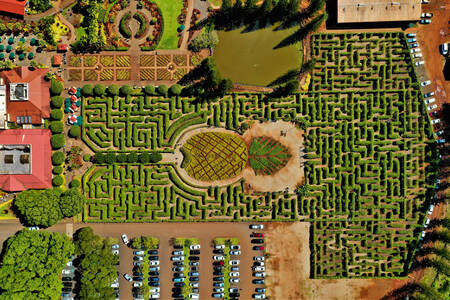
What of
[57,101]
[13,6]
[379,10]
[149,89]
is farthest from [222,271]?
[13,6]

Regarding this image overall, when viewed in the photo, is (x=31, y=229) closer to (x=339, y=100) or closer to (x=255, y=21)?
(x=255, y=21)

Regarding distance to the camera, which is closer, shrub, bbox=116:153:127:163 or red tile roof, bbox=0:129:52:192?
red tile roof, bbox=0:129:52:192


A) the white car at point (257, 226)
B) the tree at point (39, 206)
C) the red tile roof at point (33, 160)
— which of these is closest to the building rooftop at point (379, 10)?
the white car at point (257, 226)

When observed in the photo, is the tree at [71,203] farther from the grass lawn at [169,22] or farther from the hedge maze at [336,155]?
the grass lawn at [169,22]

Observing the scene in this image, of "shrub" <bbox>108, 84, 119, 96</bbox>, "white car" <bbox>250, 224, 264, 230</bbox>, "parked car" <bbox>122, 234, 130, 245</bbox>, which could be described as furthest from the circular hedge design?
"parked car" <bbox>122, 234, 130, 245</bbox>

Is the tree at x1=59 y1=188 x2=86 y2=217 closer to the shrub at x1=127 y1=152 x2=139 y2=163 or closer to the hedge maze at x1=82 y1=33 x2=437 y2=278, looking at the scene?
the hedge maze at x1=82 y1=33 x2=437 y2=278

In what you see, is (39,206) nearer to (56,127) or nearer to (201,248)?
(56,127)
